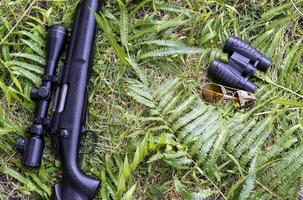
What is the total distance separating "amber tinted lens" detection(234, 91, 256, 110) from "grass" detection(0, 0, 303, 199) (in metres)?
0.06

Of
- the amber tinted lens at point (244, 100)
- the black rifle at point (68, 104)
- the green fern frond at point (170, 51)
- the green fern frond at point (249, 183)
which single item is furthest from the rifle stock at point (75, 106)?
the amber tinted lens at point (244, 100)

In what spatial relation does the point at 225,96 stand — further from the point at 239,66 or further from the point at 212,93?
the point at 239,66

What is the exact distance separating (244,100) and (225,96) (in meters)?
0.16

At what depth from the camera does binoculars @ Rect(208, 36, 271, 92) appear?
4754 mm

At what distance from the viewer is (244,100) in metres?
4.75

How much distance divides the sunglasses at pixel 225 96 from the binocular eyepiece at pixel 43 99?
1.27 meters

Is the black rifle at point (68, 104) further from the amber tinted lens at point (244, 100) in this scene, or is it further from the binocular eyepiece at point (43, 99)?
the amber tinted lens at point (244, 100)

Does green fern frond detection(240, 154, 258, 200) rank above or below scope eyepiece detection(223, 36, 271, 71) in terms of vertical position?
below

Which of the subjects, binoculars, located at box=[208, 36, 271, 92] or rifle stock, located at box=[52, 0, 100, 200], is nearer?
rifle stock, located at box=[52, 0, 100, 200]

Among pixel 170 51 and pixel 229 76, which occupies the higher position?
pixel 170 51

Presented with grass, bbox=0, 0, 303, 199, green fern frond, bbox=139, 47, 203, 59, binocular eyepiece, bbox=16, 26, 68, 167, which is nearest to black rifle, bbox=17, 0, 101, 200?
binocular eyepiece, bbox=16, 26, 68, 167

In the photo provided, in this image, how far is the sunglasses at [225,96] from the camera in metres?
4.75

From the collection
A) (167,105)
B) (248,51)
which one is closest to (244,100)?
(248,51)

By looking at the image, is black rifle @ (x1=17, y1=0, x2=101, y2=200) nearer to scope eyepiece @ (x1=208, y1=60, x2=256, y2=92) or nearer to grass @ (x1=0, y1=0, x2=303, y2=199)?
grass @ (x1=0, y1=0, x2=303, y2=199)
